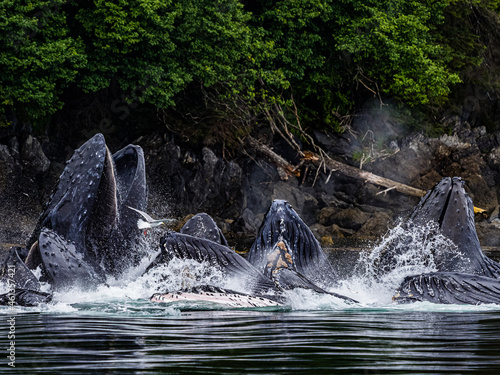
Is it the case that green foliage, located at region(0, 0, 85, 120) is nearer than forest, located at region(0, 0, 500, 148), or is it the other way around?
green foliage, located at region(0, 0, 85, 120)

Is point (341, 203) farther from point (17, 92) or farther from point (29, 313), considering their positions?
point (29, 313)

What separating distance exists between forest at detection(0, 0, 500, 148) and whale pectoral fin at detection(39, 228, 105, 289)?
51.6 feet

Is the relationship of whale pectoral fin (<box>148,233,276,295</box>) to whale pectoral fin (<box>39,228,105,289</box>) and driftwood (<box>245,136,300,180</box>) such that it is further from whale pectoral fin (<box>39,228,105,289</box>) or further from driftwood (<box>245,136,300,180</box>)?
driftwood (<box>245,136,300,180</box>)

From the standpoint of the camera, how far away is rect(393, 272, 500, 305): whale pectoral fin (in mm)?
8602

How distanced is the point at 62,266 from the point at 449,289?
4.40m

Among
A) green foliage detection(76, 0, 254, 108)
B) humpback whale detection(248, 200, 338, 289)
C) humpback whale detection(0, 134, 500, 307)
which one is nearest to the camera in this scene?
humpback whale detection(0, 134, 500, 307)

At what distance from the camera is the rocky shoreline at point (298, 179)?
1043 inches

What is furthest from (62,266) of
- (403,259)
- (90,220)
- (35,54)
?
(35,54)

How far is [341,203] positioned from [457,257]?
22.5m

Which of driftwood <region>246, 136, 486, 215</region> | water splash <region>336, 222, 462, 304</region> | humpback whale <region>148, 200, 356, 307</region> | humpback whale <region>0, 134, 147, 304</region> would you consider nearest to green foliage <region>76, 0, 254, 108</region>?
driftwood <region>246, 136, 486, 215</region>

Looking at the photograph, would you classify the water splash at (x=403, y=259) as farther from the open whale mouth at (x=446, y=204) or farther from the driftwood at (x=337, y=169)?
the driftwood at (x=337, y=169)

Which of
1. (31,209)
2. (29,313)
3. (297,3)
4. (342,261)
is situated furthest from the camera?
(297,3)

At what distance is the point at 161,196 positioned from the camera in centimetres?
3019

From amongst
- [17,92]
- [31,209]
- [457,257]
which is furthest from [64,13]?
[457,257]
